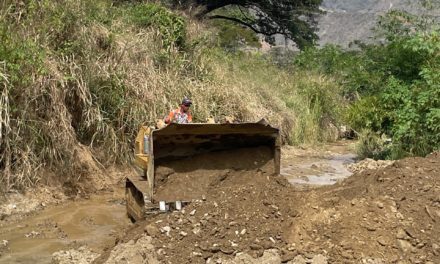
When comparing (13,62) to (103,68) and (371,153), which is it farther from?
(371,153)

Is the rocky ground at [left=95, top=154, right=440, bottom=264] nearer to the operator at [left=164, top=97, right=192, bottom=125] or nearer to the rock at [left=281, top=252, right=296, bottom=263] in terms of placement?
the rock at [left=281, top=252, right=296, bottom=263]

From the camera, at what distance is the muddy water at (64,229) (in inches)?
293

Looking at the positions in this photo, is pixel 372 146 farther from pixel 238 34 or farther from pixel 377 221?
pixel 238 34

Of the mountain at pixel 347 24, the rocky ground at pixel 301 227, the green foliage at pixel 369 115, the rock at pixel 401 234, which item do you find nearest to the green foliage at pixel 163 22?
the green foliage at pixel 369 115

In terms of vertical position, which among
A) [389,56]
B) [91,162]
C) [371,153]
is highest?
[389,56]

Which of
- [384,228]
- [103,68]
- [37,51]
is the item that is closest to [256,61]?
[103,68]

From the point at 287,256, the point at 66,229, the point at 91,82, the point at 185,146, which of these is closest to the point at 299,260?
the point at 287,256

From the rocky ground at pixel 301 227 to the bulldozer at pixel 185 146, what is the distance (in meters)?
0.72

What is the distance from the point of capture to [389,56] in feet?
49.3

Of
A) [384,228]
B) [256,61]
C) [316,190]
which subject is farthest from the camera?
[256,61]

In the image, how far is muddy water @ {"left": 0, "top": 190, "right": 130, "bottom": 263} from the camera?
7438mm

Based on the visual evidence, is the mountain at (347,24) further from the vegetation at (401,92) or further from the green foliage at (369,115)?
the green foliage at (369,115)

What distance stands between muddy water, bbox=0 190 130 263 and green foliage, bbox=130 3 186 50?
19.0 ft

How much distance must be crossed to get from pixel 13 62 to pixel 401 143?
8294mm
